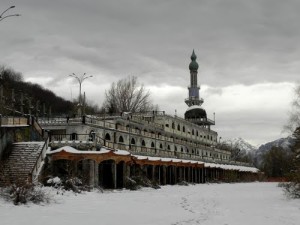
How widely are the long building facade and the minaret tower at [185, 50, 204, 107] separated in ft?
2.17

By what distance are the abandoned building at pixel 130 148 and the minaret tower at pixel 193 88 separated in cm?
39

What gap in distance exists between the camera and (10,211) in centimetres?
1752

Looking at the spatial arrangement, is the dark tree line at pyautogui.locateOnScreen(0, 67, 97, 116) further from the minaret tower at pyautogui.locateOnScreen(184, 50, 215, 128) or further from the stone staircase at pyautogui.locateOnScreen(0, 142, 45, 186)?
the stone staircase at pyautogui.locateOnScreen(0, 142, 45, 186)

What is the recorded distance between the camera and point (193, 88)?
13662 centimetres

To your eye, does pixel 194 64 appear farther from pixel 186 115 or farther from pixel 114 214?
pixel 114 214

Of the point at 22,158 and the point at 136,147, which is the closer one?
the point at 22,158

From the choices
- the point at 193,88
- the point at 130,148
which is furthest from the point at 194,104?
the point at 130,148

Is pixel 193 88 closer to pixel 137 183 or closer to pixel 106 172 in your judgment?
pixel 106 172

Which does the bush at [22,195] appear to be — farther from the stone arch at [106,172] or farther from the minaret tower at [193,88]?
the minaret tower at [193,88]

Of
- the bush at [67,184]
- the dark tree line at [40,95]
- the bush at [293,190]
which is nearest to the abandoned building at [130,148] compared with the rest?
the bush at [67,184]

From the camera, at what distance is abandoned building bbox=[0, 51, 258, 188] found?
38066 millimetres

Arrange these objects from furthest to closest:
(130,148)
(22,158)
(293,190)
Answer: (130,148), (22,158), (293,190)

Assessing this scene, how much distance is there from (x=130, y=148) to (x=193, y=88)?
8234 centimetres

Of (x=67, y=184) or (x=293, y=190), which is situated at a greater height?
(x=67, y=184)
